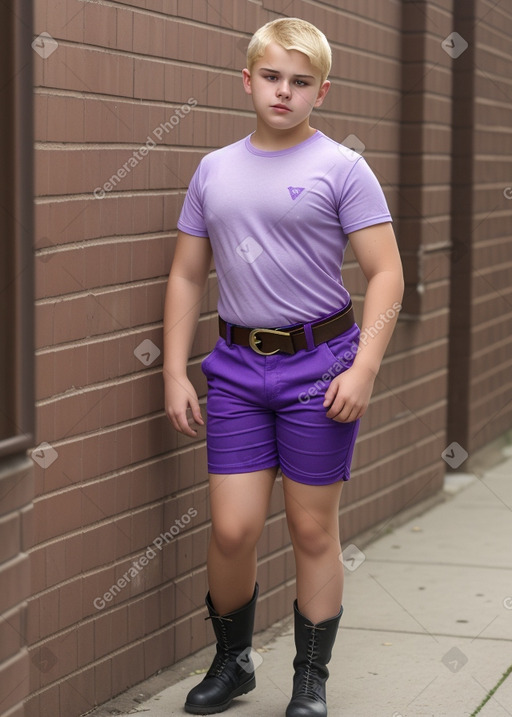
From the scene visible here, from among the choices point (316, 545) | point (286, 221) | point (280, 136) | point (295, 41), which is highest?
point (295, 41)

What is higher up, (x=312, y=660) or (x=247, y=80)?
(x=247, y=80)

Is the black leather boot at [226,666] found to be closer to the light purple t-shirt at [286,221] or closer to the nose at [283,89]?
the light purple t-shirt at [286,221]

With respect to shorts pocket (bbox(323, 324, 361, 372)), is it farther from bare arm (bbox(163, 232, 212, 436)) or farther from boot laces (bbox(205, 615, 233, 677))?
boot laces (bbox(205, 615, 233, 677))

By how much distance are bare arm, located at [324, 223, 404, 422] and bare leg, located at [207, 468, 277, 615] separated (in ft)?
1.16

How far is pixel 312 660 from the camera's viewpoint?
4.18 metres

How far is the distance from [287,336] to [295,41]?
2.72 feet

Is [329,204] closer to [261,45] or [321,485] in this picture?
[261,45]

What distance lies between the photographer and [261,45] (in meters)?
3.90

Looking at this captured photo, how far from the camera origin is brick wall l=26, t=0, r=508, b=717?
3803 millimetres

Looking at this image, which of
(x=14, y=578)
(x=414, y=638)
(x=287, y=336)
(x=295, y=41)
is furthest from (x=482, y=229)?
(x=14, y=578)

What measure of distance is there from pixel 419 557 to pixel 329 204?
8.98ft

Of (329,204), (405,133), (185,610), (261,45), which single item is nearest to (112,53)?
(261,45)

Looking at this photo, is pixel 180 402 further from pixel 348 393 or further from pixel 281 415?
pixel 348 393

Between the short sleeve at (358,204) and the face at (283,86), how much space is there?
0.75 feet
